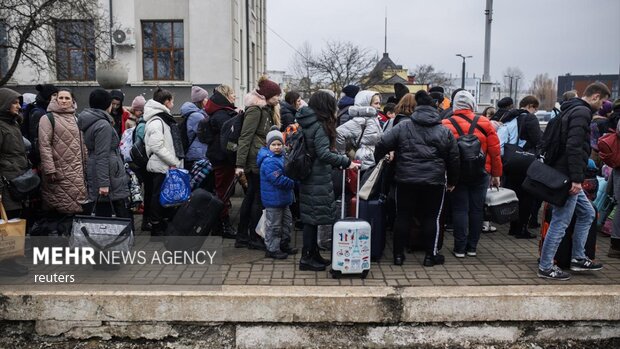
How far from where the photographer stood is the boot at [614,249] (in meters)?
5.89

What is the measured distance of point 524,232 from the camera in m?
6.84

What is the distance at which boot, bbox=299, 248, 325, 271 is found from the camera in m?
5.20

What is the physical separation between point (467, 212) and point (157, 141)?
12.2 ft

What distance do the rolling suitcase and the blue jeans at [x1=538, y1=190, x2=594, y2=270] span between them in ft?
5.81

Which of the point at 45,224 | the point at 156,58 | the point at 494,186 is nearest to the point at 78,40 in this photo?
the point at 156,58

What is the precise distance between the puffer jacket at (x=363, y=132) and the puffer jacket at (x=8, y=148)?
11.0 ft

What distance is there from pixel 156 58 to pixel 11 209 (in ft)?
45.0

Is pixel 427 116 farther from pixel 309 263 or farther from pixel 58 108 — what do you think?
pixel 58 108

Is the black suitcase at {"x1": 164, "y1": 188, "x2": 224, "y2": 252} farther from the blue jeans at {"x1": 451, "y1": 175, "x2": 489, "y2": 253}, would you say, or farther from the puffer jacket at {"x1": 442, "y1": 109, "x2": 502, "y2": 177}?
the puffer jacket at {"x1": 442, "y1": 109, "x2": 502, "y2": 177}

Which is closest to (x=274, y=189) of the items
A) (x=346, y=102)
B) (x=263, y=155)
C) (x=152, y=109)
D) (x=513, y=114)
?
(x=263, y=155)

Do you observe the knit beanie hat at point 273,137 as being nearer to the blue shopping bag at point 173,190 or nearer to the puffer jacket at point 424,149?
the puffer jacket at point 424,149

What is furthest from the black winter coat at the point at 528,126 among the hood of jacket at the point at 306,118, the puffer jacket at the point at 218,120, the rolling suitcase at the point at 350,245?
the puffer jacket at the point at 218,120

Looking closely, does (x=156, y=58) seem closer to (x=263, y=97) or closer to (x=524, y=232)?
(x=263, y=97)

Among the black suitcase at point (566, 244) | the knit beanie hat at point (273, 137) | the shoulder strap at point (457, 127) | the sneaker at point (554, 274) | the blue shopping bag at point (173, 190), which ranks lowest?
the sneaker at point (554, 274)
